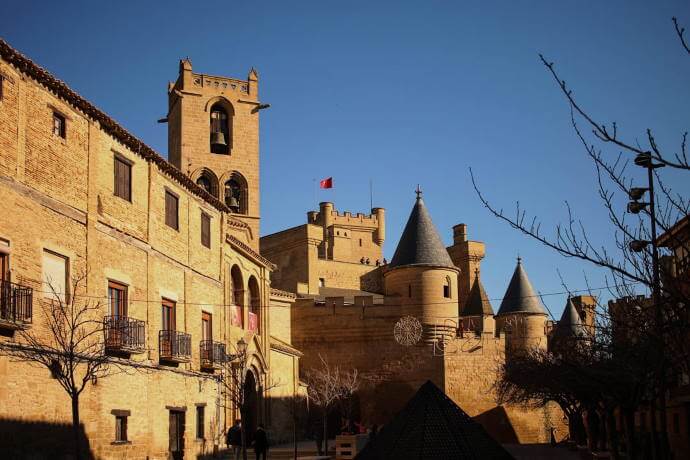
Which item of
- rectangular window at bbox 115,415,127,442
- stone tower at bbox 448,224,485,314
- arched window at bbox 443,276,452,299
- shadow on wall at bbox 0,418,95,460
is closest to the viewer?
shadow on wall at bbox 0,418,95,460

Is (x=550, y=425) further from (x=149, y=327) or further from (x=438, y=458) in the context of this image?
(x=438, y=458)

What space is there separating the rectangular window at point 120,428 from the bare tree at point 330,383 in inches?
726

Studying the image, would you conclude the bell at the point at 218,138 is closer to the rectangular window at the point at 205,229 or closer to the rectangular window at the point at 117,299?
the rectangular window at the point at 205,229

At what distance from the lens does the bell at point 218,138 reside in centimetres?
4600

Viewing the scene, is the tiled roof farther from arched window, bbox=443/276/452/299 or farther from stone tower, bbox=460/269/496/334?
stone tower, bbox=460/269/496/334

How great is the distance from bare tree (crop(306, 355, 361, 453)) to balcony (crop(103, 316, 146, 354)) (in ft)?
60.6

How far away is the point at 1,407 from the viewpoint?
61.3 ft

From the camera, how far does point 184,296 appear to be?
29.0 meters

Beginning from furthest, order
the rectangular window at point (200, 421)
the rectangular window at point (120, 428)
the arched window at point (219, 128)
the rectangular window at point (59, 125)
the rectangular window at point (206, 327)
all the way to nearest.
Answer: the arched window at point (219, 128) → the rectangular window at point (206, 327) → the rectangular window at point (200, 421) → the rectangular window at point (120, 428) → the rectangular window at point (59, 125)

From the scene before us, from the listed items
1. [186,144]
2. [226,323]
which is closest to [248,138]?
[186,144]

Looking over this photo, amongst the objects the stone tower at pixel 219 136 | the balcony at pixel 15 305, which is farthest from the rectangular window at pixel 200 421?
the stone tower at pixel 219 136

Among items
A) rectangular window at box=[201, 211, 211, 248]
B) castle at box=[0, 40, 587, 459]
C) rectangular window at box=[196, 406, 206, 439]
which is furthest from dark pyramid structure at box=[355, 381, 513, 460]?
rectangular window at box=[201, 211, 211, 248]

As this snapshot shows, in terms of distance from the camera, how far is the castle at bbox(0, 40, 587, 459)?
800 inches

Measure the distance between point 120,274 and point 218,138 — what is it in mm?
22229
